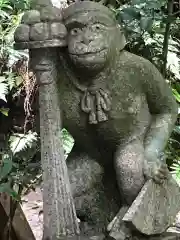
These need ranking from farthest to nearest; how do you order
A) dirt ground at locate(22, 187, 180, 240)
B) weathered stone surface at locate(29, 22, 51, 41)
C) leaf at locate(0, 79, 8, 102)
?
leaf at locate(0, 79, 8, 102)
dirt ground at locate(22, 187, 180, 240)
weathered stone surface at locate(29, 22, 51, 41)

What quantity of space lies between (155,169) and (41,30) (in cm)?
49

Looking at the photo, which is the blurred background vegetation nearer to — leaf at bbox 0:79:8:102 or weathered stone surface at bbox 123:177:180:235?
leaf at bbox 0:79:8:102

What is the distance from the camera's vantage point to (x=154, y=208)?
1342 mm

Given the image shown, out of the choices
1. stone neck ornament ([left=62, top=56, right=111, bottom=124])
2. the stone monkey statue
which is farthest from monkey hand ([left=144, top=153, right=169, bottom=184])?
stone neck ornament ([left=62, top=56, right=111, bottom=124])

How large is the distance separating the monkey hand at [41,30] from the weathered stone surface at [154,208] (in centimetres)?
47

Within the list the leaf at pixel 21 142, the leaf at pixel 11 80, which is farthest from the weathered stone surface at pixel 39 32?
the leaf at pixel 11 80

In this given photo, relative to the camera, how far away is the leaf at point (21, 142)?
2.34m

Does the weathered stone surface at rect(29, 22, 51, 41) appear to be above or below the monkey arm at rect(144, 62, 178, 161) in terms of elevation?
above

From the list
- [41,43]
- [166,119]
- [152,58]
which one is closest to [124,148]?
[166,119]

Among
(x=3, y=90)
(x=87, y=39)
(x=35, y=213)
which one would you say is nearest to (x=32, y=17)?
(x=87, y=39)

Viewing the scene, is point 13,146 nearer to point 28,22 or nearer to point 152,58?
point 152,58

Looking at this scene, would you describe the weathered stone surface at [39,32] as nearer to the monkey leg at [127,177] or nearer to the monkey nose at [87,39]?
the monkey nose at [87,39]

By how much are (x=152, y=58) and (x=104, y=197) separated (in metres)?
1.09

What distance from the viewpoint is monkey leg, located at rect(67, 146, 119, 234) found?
1.44 metres
